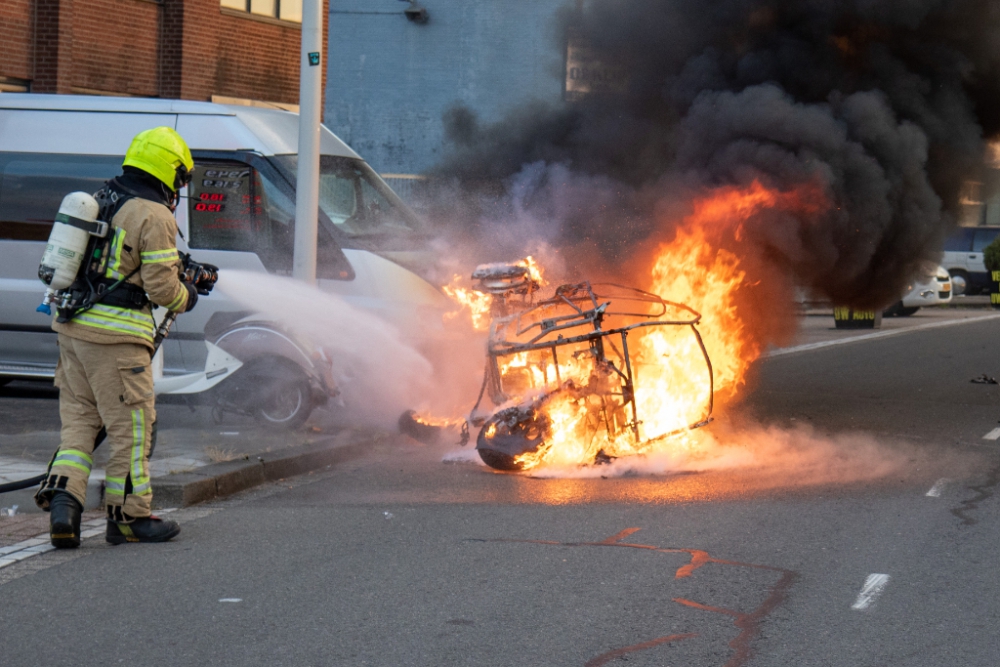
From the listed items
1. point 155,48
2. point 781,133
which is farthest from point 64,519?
point 155,48

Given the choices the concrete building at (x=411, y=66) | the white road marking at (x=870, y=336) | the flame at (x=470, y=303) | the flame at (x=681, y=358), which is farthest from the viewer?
the concrete building at (x=411, y=66)

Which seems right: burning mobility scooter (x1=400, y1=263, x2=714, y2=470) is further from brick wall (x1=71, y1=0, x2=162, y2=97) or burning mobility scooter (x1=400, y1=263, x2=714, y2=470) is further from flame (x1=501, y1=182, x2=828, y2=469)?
brick wall (x1=71, y1=0, x2=162, y2=97)

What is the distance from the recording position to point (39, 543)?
6.27 m

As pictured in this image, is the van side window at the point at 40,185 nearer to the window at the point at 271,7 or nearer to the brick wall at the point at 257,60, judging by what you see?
the brick wall at the point at 257,60

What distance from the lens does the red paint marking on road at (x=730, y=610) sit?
15.2 ft

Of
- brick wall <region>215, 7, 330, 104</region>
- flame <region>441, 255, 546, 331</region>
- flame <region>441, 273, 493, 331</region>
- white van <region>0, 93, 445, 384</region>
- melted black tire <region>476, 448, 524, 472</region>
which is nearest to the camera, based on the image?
melted black tire <region>476, 448, 524, 472</region>

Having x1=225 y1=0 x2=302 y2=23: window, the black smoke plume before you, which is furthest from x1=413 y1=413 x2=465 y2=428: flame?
x1=225 y1=0 x2=302 y2=23: window

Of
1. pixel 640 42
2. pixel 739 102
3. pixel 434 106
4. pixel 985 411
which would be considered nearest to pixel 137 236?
pixel 739 102

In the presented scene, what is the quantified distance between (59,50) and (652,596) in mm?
13351

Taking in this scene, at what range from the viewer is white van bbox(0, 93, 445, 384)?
1004 centimetres

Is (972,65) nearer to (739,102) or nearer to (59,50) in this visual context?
(739,102)

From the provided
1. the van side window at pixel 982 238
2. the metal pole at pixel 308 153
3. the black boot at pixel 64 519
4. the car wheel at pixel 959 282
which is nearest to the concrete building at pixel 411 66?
the car wheel at pixel 959 282

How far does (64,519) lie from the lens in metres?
6.00

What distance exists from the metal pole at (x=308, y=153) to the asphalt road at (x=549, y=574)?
5.53ft
